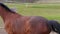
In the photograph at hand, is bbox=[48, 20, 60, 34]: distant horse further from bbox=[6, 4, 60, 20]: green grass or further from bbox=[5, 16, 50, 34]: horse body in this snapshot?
bbox=[6, 4, 60, 20]: green grass

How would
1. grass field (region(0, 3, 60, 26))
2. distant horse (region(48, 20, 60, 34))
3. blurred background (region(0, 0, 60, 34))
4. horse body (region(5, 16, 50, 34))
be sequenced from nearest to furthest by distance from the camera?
horse body (region(5, 16, 50, 34)) → distant horse (region(48, 20, 60, 34)) → grass field (region(0, 3, 60, 26)) → blurred background (region(0, 0, 60, 34))

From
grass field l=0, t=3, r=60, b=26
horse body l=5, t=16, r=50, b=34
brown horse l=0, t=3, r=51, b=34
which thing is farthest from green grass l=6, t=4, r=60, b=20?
horse body l=5, t=16, r=50, b=34

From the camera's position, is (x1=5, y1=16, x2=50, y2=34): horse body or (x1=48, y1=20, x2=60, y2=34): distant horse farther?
(x1=48, y1=20, x2=60, y2=34): distant horse

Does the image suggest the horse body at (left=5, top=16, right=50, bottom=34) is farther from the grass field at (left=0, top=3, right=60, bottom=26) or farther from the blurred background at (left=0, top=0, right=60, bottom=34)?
the grass field at (left=0, top=3, right=60, bottom=26)

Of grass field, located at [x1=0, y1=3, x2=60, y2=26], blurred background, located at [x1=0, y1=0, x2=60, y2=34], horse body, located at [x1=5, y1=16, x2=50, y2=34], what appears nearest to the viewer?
horse body, located at [x1=5, y1=16, x2=50, y2=34]

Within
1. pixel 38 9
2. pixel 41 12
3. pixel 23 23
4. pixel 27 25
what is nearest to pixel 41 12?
pixel 41 12

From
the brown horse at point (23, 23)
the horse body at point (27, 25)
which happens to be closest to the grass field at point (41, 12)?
the brown horse at point (23, 23)

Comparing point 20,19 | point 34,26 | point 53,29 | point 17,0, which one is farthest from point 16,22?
point 17,0

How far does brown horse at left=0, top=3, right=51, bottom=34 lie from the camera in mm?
6609

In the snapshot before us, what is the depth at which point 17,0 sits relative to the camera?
2852 cm

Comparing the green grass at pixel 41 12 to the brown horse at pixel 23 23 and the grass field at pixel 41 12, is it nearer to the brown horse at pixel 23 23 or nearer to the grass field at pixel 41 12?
the grass field at pixel 41 12

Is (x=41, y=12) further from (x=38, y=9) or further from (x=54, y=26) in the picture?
(x=54, y=26)

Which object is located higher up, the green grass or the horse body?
the horse body

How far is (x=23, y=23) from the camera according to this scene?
686cm
